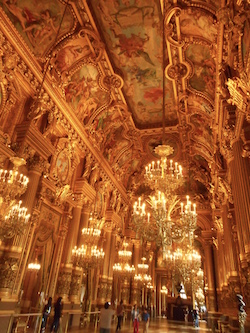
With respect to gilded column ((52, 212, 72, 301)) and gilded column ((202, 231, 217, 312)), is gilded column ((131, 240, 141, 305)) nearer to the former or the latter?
gilded column ((202, 231, 217, 312))

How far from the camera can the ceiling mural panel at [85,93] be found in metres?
10.6

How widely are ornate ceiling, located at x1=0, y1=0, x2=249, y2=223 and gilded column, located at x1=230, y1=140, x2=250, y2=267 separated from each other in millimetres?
1666

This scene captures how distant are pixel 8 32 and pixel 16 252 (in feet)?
20.5

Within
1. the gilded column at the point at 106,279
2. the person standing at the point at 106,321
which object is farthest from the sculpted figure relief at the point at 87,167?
the person standing at the point at 106,321

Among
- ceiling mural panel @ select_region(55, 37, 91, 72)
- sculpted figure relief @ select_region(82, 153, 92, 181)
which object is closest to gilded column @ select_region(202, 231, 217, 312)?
sculpted figure relief @ select_region(82, 153, 92, 181)

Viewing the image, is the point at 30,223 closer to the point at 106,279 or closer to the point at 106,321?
the point at 106,321

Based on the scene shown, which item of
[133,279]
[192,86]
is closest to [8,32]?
[192,86]

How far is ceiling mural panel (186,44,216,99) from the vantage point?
9.23 metres

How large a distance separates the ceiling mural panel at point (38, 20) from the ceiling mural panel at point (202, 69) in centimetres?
438

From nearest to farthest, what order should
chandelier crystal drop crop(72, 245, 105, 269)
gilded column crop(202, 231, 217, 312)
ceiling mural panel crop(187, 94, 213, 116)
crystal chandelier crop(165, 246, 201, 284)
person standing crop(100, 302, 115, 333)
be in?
1. person standing crop(100, 302, 115, 333)
2. crystal chandelier crop(165, 246, 201, 284)
3. chandelier crystal drop crop(72, 245, 105, 269)
4. ceiling mural panel crop(187, 94, 213, 116)
5. gilded column crop(202, 231, 217, 312)

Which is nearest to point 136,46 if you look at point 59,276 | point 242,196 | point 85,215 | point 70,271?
Result: point 242,196

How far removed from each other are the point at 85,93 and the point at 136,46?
9.66 ft

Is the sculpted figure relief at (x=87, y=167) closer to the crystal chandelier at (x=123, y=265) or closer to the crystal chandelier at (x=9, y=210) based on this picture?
the crystal chandelier at (x=123, y=265)

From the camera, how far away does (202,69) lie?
32.2 ft
